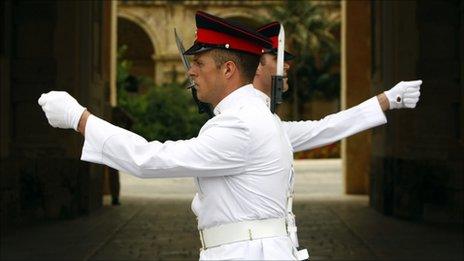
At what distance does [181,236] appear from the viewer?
1183cm

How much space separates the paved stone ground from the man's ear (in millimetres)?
6601

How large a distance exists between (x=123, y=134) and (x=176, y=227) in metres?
9.84

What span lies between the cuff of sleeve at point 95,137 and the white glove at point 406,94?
139 cm

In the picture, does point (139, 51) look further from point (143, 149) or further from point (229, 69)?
point (143, 149)

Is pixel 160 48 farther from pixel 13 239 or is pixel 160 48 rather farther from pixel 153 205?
pixel 13 239

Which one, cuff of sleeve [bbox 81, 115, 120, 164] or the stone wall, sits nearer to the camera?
cuff of sleeve [bbox 81, 115, 120, 164]

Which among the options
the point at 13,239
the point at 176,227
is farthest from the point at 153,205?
the point at 13,239

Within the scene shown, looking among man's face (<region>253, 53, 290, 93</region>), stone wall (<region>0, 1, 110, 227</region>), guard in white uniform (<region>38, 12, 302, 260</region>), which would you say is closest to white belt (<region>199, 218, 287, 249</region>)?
guard in white uniform (<region>38, 12, 302, 260</region>)

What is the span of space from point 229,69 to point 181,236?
28.2ft

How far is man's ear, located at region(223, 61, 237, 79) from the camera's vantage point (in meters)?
3.39

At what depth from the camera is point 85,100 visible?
14.6 m

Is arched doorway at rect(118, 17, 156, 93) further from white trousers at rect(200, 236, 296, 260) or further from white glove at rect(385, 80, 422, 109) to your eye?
white trousers at rect(200, 236, 296, 260)

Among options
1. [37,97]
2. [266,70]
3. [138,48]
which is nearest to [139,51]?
[138,48]

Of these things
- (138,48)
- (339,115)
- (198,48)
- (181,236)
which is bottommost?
(181,236)
